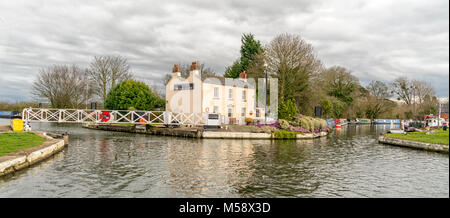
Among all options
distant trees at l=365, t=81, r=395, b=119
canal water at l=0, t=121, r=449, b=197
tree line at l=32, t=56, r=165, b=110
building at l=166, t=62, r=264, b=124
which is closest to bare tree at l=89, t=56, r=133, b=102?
tree line at l=32, t=56, r=165, b=110

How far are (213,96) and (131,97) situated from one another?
50.2 ft

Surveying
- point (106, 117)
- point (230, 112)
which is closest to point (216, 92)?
point (230, 112)

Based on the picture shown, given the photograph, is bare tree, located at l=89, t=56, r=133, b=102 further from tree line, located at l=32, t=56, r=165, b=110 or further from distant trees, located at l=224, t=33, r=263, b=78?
distant trees, located at l=224, t=33, r=263, b=78

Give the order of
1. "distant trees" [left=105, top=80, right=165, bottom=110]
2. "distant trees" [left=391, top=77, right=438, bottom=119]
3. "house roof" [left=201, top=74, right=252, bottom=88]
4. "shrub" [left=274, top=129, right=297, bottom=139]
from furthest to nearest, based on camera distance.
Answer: "distant trees" [left=391, top=77, right=438, bottom=119] < "distant trees" [left=105, top=80, right=165, bottom=110] < "house roof" [left=201, top=74, right=252, bottom=88] < "shrub" [left=274, top=129, right=297, bottom=139]

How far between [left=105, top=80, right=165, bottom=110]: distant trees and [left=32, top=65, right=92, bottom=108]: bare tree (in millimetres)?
7749

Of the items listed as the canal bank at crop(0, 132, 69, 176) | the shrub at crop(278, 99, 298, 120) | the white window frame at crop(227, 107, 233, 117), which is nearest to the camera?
the canal bank at crop(0, 132, 69, 176)

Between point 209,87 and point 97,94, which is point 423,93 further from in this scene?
point 97,94

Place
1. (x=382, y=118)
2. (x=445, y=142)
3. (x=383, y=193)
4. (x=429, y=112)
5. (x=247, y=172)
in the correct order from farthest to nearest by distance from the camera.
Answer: (x=382, y=118) < (x=429, y=112) < (x=445, y=142) < (x=247, y=172) < (x=383, y=193)

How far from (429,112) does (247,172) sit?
64048 mm

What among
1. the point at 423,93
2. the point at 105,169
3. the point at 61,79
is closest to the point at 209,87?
the point at 105,169

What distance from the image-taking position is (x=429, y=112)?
195 feet

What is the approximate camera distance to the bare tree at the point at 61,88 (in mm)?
48500

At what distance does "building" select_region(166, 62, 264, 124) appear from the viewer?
1309 inches

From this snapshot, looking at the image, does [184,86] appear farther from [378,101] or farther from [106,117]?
[378,101]
